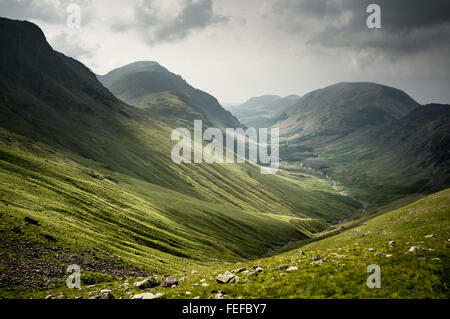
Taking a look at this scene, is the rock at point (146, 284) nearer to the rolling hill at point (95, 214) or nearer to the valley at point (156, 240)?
the valley at point (156, 240)

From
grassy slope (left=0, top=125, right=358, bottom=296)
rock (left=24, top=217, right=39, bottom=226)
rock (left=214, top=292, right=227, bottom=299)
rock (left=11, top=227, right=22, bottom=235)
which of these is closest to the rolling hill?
rock (left=24, top=217, right=39, bottom=226)

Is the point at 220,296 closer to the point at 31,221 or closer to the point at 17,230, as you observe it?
the point at 17,230

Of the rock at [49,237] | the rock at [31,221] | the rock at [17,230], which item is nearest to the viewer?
the rock at [17,230]

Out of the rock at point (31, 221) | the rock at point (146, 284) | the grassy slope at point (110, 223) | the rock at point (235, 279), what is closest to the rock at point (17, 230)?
the grassy slope at point (110, 223)

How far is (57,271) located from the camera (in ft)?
103

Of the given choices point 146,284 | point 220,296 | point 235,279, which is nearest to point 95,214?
point 146,284

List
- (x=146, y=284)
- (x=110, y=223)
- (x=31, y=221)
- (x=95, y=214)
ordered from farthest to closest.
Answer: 1. (x=95, y=214)
2. (x=110, y=223)
3. (x=31, y=221)
4. (x=146, y=284)

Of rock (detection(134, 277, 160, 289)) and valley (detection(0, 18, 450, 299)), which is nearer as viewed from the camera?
valley (detection(0, 18, 450, 299))

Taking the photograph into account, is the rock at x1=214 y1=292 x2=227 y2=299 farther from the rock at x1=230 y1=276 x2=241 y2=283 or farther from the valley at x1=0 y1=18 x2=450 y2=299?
the rock at x1=230 y1=276 x2=241 y2=283

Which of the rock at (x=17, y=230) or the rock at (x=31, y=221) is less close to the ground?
the rock at (x=31, y=221)

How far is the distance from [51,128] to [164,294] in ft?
590
